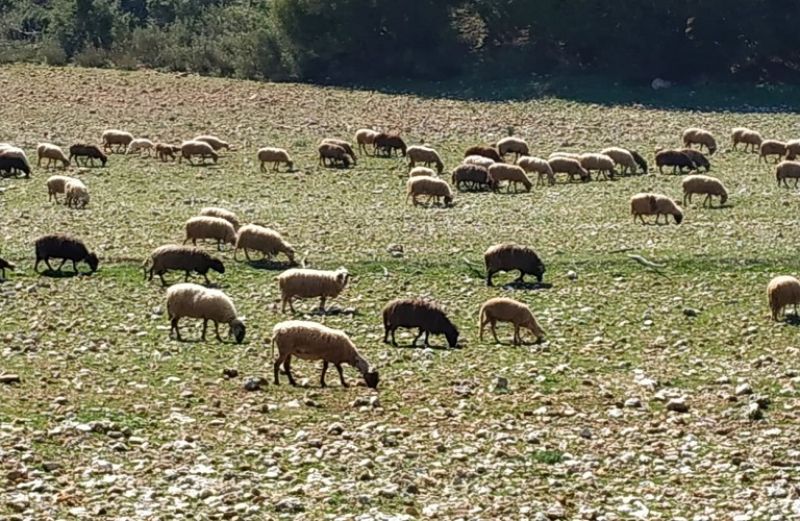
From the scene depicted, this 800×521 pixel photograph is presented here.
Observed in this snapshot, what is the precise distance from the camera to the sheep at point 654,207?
28.9m

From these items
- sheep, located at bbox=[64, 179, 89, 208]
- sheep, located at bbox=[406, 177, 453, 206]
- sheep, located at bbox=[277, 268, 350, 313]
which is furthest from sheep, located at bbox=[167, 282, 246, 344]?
sheep, located at bbox=[406, 177, 453, 206]

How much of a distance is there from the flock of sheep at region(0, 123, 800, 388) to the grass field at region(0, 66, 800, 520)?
0.41 metres

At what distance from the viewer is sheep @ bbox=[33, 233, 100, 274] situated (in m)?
23.4

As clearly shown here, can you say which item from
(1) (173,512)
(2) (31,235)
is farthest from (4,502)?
(2) (31,235)

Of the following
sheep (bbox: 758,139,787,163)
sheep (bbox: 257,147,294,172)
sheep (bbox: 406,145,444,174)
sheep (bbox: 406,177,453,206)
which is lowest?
sheep (bbox: 406,177,453,206)

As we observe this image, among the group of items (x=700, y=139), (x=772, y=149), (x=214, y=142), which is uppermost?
(x=700, y=139)

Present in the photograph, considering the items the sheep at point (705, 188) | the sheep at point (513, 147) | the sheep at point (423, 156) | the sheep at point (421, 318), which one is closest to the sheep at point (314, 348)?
the sheep at point (421, 318)

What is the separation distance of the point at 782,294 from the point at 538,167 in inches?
623

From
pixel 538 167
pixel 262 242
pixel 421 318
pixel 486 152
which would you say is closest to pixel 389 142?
pixel 486 152

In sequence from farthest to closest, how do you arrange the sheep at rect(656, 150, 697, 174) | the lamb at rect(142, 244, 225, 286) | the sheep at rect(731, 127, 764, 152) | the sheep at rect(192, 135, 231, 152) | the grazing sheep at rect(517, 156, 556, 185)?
the sheep at rect(731, 127, 764, 152)
the sheep at rect(192, 135, 231, 152)
the sheep at rect(656, 150, 697, 174)
the grazing sheep at rect(517, 156, 556, 185)
the lamb at rect(142, 244, 225, 286)

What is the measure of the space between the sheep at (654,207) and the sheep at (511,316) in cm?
1003

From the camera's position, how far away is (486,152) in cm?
3841

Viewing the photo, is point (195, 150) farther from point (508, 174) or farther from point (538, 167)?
point (538, 167)

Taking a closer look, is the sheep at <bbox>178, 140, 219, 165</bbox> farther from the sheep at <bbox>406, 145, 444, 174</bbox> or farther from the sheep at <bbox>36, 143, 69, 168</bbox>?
the sheep at <bbox>406, 145, 444, 174</bbox>
